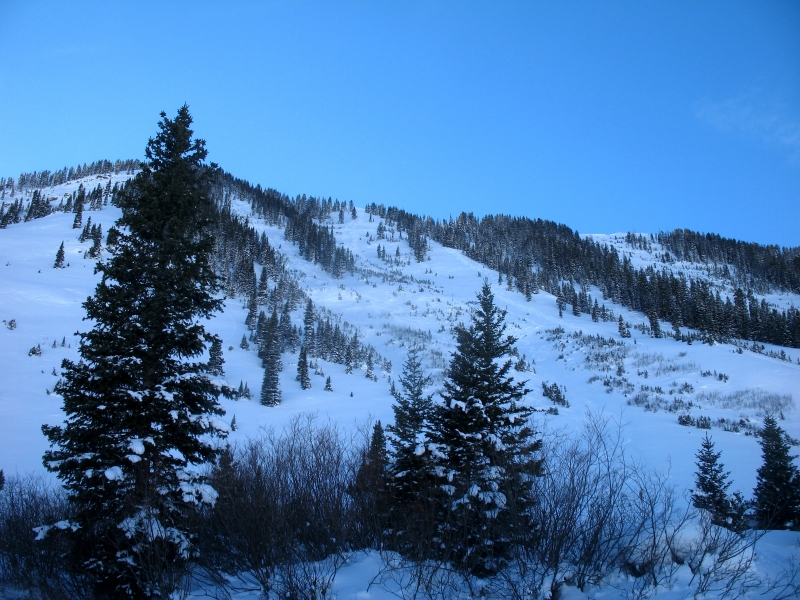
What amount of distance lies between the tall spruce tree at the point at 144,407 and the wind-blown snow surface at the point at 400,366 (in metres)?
3.49

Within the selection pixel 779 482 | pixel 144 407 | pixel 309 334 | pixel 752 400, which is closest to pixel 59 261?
pixel 309 334

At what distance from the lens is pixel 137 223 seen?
8656mm

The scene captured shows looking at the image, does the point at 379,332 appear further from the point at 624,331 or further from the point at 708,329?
the point at 708,329

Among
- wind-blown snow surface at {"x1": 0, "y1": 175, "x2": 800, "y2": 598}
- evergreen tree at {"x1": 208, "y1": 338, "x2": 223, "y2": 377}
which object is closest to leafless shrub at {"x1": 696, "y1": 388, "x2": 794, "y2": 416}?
wind-blown snow surface at {"x1": 0, "y1": 175, "x2": 800, "y2": 598}

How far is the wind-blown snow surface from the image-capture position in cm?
2377

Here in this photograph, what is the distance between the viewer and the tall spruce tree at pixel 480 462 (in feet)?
26.6

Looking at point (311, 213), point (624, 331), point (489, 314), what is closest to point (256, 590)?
point (489, 314)

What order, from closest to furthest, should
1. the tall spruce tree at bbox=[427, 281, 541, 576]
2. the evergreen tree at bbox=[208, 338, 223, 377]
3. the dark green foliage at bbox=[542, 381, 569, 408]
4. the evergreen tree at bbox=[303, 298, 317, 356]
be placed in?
the tall spruce tree at bbox=[427, 281, 541, 576] → the evergreen tree at bbox=[208, 338, 223, 377] → the dark green foliage at bbox=[542, 381, 569, 408] → the evergreen tree at bbox=[303, 298, 317, 356]

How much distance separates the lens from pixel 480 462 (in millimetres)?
10180

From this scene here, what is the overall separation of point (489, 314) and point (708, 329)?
2834 inches

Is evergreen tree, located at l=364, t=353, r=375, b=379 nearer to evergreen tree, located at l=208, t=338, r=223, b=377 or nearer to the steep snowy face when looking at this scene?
the steep snowy face

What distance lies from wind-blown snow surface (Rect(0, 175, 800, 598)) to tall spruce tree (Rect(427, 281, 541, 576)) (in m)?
1.98

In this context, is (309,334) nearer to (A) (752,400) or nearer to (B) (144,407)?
(A) (752,400)

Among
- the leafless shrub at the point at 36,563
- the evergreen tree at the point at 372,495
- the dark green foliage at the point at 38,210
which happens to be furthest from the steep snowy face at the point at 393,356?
the leafless shrub at the point at 36,563
